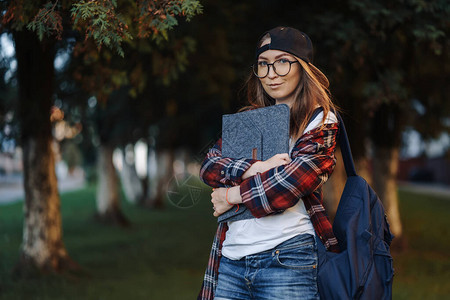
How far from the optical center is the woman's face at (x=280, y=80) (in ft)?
7.93

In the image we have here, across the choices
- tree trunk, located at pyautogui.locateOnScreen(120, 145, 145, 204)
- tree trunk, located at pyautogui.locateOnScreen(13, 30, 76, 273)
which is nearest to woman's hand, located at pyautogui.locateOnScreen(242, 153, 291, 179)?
tree trunk, located at pyautogui.locateOnScreen(13, 30, 76, 273)

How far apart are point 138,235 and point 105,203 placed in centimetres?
307

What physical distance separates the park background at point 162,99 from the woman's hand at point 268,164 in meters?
0.31

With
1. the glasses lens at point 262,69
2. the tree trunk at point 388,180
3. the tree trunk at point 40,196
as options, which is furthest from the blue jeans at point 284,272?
the tree trunk at point 388,180

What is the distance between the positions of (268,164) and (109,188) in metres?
14.2

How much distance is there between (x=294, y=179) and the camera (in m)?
2.18

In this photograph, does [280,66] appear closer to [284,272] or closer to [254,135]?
[254,135]

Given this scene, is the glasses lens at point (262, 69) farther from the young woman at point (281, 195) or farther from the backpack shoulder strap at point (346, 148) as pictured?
the backpack shoulder strap at point (346, 148)

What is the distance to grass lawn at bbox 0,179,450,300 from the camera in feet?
23.2

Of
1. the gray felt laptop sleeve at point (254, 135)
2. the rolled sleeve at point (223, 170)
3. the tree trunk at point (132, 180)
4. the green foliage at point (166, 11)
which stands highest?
the green foliage at point (166, 11)

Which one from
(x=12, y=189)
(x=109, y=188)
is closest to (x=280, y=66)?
(x=109, y=188)

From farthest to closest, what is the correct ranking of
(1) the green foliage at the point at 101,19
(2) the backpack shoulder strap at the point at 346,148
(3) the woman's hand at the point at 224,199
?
(1) the green foliage at the point at 101,19 → (2) the backpack shoulder strap at the point at 346,148 → (3) the woman's hand at the point at 224,199

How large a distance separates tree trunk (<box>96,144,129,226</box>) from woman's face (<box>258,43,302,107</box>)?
13.7 metres

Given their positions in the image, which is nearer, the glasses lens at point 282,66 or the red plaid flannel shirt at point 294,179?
the red plaid flannel shirt at point 294,179
